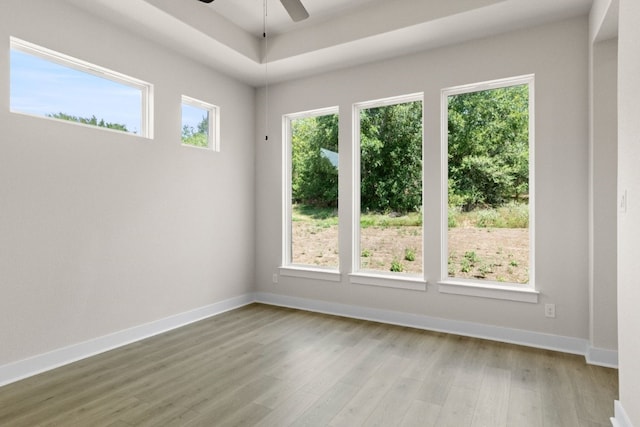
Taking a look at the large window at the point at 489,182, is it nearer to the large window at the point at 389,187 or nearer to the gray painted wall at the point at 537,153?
the gray painted wall at the point at 537,153

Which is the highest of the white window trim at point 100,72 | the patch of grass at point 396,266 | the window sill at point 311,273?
the white window trim at point 100,72

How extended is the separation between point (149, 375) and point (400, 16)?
3.73 meters

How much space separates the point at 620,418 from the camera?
6.49ft

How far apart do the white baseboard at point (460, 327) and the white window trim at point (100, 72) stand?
2.60 meters

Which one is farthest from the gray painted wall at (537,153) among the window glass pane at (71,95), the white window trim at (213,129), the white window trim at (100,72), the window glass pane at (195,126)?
the window glass pane at (71,95)

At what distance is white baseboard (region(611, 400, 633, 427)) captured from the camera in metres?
1.87

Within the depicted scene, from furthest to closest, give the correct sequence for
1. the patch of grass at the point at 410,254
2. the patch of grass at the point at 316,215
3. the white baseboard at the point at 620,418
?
the patch of grass at the point at 316,215 → the patch of grass at the point at 410,254 → the white baseboard at the point at 620,418

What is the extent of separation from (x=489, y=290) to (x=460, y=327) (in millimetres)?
481

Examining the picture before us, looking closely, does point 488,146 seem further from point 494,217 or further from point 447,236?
point 447,236

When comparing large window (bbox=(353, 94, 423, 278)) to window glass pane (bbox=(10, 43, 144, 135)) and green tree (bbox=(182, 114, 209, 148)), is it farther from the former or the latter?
window glass pane (bbox=(10, 43, 144, 135))

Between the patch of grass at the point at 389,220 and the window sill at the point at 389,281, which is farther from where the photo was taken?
the patch of grass at the point at 389,220

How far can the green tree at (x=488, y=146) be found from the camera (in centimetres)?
347

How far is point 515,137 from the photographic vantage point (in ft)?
11.4

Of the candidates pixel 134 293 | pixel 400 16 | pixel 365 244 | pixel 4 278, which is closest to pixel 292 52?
pixel 400 16
